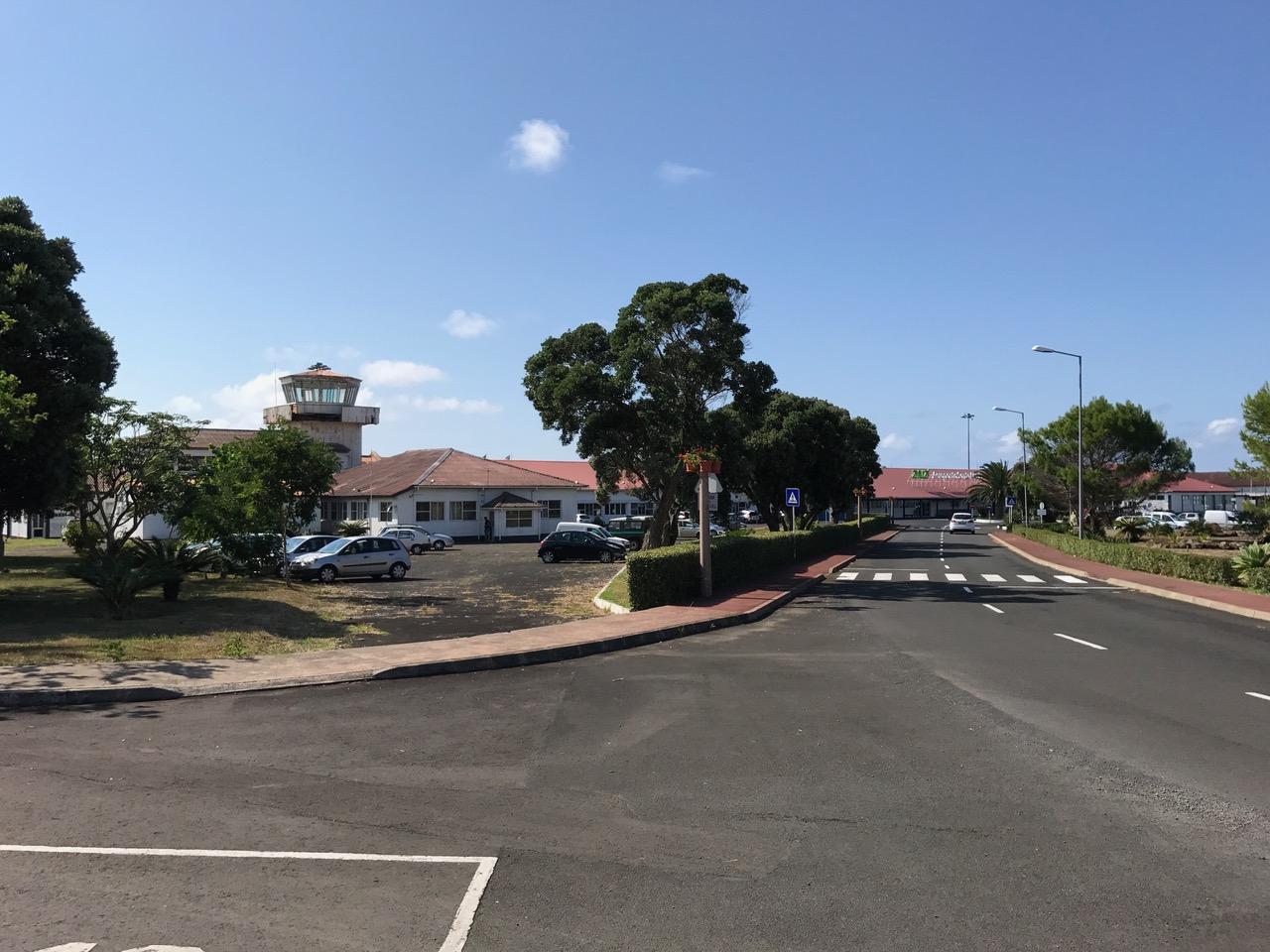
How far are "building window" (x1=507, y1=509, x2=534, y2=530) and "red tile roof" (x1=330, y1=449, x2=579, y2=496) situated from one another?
1.62m

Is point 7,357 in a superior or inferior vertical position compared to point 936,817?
superior

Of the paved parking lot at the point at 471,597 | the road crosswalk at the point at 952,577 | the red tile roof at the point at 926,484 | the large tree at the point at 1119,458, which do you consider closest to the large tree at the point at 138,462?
the paved parking lot at the point at 471,597

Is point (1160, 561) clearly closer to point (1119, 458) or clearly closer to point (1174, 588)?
point (1174, 588)

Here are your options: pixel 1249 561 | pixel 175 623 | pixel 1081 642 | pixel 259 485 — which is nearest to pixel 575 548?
pixel 259 485

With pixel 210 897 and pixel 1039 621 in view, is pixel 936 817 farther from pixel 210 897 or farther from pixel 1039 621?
pixel 1039 621

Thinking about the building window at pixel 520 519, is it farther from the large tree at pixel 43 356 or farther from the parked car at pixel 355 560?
the large tree at pixel 43 356

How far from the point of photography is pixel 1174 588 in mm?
24609

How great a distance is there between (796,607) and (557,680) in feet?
34.7

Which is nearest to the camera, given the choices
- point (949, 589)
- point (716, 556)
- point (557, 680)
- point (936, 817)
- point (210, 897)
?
point (210, 897)

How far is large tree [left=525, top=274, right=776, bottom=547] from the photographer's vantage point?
2708 cm

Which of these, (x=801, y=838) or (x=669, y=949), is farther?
(x=801, y=838)

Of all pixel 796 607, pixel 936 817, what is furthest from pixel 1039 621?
pixel 936 817

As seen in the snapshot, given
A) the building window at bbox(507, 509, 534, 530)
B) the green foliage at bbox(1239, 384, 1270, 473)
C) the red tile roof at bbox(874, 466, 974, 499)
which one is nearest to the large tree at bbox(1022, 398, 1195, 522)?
the green foliage at bbox(1239, 384, 1270, 473)

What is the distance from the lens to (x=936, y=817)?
6285mm
